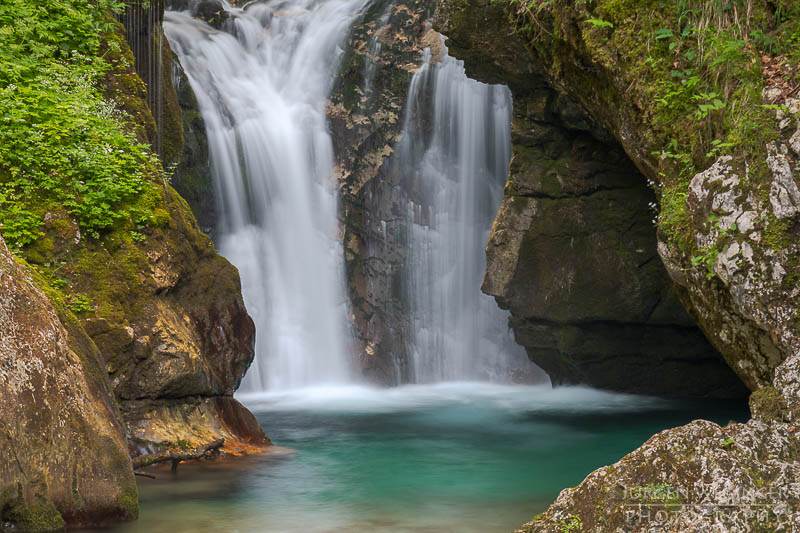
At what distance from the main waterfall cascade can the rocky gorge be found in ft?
6.86

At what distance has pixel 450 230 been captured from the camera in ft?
52.4

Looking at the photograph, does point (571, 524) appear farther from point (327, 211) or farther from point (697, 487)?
point (327, 211)

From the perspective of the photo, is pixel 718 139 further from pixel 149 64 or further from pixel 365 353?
pixel 365 353

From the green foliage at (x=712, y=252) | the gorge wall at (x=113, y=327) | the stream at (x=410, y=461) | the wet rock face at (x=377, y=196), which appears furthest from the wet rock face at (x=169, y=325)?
the wet rock face at (x=377, y=196)

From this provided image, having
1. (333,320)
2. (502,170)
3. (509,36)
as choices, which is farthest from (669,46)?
(333,320)

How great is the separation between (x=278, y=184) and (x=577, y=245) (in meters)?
6.69

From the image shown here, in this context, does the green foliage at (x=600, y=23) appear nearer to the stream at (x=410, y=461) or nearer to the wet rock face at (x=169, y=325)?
the stream at (x=410, y=461)

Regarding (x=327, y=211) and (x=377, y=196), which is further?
(x=377, y=196)

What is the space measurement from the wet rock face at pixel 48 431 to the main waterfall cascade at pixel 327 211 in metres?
9.58

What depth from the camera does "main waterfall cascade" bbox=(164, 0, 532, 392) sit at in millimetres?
15273

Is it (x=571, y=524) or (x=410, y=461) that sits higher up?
(x=571, y=524)

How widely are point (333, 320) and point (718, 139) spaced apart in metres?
11.7

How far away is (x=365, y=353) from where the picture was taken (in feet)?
53.8

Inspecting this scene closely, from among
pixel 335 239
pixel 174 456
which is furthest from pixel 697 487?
pixel 335 239
